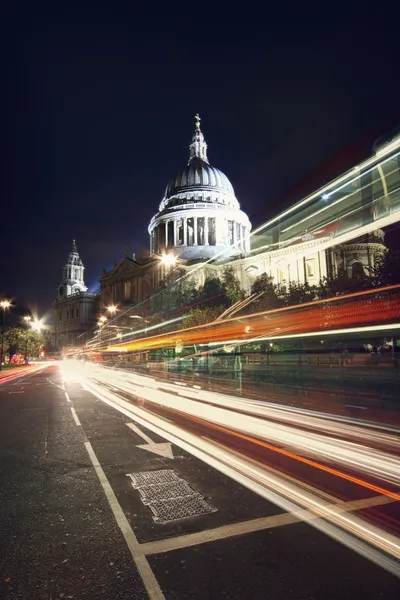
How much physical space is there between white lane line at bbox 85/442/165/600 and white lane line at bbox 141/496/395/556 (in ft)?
0.35

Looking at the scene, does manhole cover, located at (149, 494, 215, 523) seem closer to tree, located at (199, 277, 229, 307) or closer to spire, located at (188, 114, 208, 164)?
tree, located at (199, 277, 229, 307)

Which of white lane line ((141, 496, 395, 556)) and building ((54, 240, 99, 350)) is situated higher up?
building ((54, 240, 99, 350))

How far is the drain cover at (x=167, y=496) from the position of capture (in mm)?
4719

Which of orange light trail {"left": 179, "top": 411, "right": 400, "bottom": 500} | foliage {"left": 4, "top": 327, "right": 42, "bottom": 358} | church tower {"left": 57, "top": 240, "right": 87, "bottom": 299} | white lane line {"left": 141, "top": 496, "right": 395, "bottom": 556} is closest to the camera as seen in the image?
white lane line {"left": 141, "top": 496, "right": 395, "bottom": 556}

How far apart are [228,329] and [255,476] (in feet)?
79.3

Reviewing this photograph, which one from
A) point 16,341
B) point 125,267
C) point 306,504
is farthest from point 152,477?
point 125,267

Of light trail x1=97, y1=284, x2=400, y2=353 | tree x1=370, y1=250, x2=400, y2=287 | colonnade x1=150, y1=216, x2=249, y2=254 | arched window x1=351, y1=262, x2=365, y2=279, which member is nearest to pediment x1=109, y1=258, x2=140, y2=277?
colonnade x1=150, y1=216, x2=249, y2=254

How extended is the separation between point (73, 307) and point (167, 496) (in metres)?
162

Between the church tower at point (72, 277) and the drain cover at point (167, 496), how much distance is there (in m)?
172

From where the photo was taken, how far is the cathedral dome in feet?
353

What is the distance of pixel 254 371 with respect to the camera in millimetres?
25047

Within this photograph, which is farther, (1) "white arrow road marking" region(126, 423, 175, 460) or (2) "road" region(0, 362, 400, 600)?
(1) "white arrow road marking" region(126, 423, 175, 460)

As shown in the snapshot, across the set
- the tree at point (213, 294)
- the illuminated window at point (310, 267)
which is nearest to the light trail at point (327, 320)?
the tree at point (213, 294)

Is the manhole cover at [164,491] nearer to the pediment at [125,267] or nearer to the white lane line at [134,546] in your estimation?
the white lane line at [134,546]
